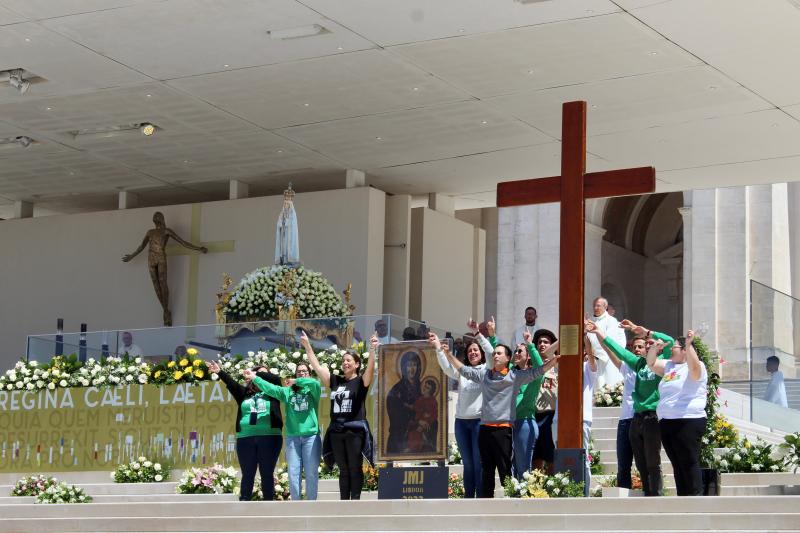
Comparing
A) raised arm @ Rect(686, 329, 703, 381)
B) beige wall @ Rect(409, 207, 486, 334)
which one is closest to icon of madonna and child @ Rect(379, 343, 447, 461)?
raised arm @ Rect(686, 329, 703, 381)

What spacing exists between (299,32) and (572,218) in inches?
224

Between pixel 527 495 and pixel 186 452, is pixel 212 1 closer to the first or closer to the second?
pixel 186 452

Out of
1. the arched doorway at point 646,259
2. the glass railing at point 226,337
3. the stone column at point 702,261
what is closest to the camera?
the glass railing at point 226,337

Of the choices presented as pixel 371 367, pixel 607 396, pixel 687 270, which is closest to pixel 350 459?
pixel 371 367

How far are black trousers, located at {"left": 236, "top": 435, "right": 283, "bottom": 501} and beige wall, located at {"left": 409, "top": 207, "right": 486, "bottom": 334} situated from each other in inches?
481

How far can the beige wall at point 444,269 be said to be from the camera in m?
25.9

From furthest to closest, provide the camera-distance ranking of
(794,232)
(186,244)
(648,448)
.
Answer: (794,232) < (186,244) < (648,448)

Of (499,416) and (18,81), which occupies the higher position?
(18,81)

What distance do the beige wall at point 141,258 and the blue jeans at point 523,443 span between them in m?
11.2

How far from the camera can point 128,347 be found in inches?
741

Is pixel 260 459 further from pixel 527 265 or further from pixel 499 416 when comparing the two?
pixel 527 265

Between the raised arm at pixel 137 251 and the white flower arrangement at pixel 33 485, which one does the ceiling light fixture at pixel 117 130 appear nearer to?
the raised arm at pixel 137 251

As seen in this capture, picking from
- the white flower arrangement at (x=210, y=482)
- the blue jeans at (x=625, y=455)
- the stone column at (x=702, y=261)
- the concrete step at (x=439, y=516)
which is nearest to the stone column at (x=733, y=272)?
the stone column at (x=702, y=261)

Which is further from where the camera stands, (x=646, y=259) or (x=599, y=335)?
(x=646, y=259)
